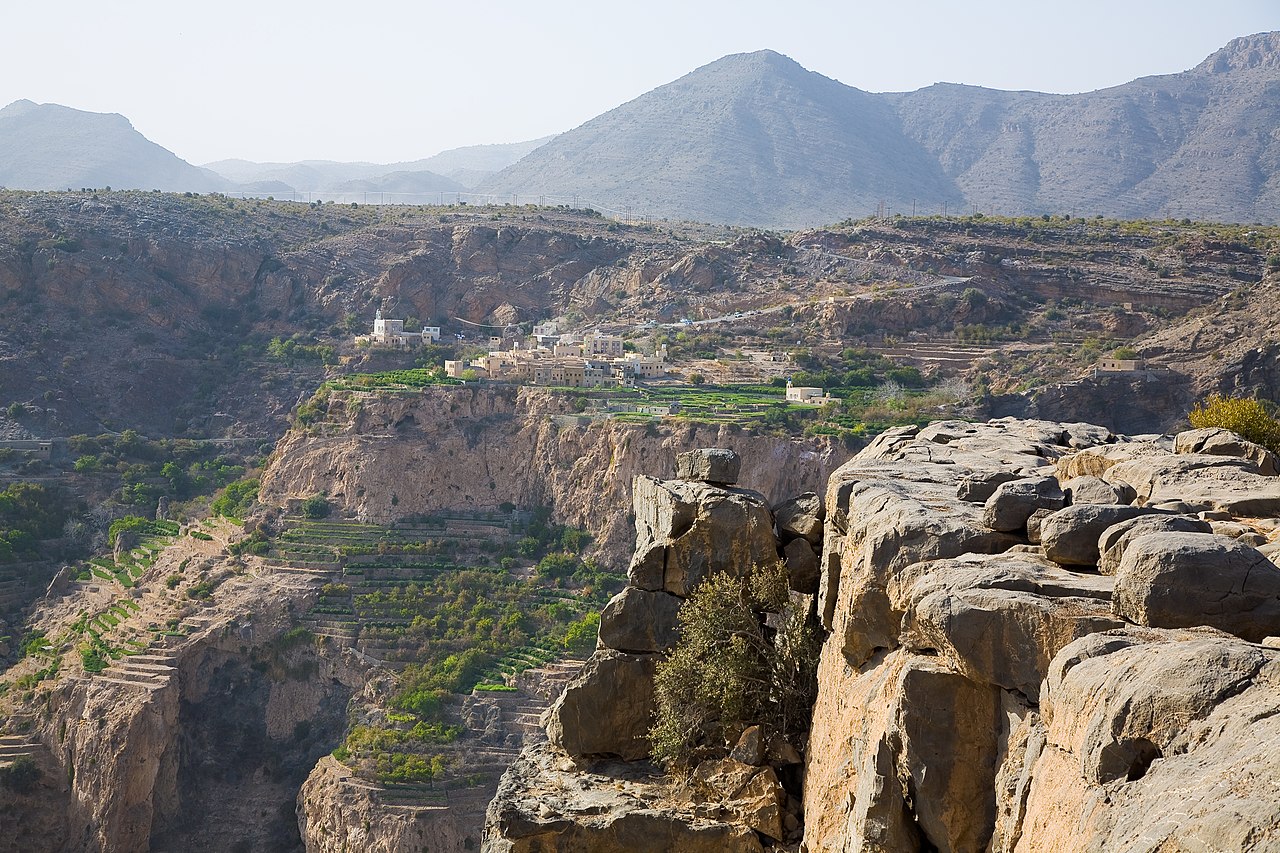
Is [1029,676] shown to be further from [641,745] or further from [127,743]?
[127,743]

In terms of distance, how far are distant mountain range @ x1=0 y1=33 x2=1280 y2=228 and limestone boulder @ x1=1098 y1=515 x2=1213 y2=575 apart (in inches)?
4952

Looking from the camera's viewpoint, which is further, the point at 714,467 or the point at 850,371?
the point at 850,371

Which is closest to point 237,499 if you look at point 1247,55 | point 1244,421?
point 1244,421

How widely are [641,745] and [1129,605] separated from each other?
712cm

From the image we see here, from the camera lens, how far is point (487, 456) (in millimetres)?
52031

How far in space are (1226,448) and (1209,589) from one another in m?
6.02

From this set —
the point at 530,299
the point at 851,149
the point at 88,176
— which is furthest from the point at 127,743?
the point at 88,176

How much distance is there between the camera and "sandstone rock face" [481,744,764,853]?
11.8 metres

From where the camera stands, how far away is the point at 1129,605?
732 centimetres

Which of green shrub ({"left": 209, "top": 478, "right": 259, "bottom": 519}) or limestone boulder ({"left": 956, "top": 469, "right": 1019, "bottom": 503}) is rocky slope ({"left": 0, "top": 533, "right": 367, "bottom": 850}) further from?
limestone boulder ({"left": 956, "top": 469, "right": 1019, "bottom": 503})

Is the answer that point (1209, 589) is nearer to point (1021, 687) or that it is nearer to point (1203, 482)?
point (1021, 687)

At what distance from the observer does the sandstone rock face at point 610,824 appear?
11812mm

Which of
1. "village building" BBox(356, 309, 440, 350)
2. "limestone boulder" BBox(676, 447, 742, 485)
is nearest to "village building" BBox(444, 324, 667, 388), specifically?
"village building" BBox(356, 309, 440, 350)

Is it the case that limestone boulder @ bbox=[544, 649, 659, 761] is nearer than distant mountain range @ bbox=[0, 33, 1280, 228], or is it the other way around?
limestone boulder @ bbox=[544, 649, 659, 761]
